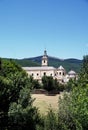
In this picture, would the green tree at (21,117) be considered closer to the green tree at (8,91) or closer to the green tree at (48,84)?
the green tree at (8,91)

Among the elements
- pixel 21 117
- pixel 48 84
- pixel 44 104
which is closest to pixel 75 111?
pixel 21 117

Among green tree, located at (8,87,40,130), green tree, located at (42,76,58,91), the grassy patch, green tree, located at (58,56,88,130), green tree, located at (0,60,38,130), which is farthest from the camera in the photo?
green tree, located at (42,76,58,91)

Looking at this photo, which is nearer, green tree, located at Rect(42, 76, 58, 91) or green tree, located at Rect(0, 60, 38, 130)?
green tree, located at Rect(0, 60, 38, 130)

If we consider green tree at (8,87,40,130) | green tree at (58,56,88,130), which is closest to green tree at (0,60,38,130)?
green tree at (8,87,40,130)

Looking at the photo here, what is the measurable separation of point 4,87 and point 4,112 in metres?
1.85

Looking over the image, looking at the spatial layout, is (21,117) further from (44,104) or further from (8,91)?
(44,104)

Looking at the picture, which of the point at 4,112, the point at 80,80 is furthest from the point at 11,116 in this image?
the point at 80,80

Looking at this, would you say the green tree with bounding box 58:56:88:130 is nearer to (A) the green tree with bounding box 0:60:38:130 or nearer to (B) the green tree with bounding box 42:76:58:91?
(A) the green tree with bounding box 0:60:38:130

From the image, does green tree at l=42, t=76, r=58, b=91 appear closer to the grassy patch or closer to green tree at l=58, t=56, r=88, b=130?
the grassy patch

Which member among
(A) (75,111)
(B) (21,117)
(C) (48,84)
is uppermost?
(C) (48,84)

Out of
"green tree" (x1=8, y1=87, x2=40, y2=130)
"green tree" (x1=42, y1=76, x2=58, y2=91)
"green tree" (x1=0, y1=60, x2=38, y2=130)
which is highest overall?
"green tree" (x1=42, y1=76, x2=58, y2=91)

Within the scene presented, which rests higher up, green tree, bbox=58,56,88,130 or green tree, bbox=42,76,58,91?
green tree, bbox=42,76,58,91

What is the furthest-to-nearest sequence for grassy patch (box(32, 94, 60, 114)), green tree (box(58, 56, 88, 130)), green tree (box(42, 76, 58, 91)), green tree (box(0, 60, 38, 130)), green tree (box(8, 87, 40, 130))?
green tree (box(42, 76, 58, 91)) → grassy patch (box(32, 94, 60, 114)) → green tree (box(0, 60, 38, 130)) → green tree (box(8, 87, 40, 130)) → green tree (box(58, 56, 88, 130))

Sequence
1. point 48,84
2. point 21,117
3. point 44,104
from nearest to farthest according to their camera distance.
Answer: point 21,117 → point 44,104 → point 48,84
